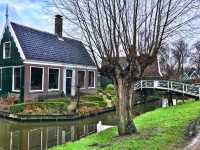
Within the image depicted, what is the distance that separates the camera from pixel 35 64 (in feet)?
73.8


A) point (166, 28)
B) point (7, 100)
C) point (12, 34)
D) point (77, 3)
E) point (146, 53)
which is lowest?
point (7, 100)

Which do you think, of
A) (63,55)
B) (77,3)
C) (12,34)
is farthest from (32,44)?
(77,3)

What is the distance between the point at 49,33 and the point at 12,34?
469 cm

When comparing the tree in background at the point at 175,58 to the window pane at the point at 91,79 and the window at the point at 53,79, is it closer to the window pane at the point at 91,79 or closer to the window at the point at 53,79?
the window pane at the point at 91,79

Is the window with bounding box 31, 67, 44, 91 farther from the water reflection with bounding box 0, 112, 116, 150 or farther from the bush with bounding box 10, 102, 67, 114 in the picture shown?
the water reflection with bounding box 0, 112, 116, 150

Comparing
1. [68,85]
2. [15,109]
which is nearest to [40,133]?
[15,109]

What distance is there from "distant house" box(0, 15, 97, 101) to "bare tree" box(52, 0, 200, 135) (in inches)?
560

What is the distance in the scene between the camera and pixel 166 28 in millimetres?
8500

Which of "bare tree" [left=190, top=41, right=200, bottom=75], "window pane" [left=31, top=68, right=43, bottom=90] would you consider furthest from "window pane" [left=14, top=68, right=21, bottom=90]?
"bare tree" [left=190, top=41, right=200, bottom=75]

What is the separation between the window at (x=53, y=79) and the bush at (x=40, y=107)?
4954mm

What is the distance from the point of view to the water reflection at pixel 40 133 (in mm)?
11961

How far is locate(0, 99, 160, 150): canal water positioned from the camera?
12.0 meters

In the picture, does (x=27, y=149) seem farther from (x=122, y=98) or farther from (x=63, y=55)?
(x=63, y=55)

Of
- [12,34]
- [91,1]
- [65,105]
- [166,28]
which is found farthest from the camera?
[12,34]
